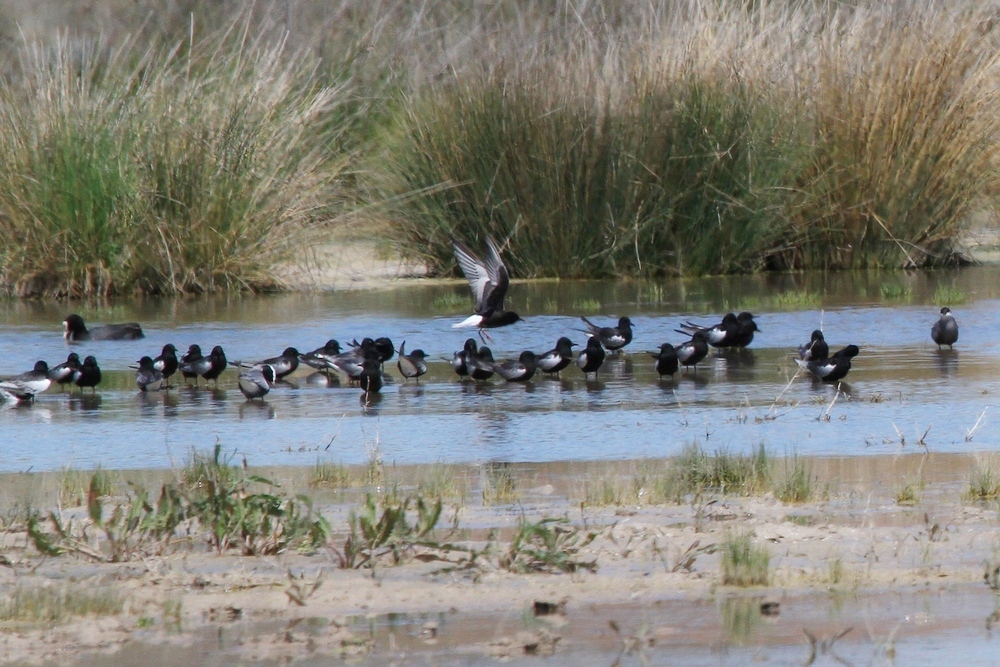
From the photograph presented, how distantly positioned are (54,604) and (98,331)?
339 inches

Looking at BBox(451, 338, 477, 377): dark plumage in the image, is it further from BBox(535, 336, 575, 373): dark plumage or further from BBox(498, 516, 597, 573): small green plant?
BBox(498, 516, 597, 573): small green plant

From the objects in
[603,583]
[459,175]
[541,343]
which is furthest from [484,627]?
[459,175]

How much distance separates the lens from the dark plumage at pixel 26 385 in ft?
33.6

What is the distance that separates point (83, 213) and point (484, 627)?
11.9 metres

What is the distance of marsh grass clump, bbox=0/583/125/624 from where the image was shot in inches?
191

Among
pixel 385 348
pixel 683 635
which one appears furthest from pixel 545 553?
pixel 385 348

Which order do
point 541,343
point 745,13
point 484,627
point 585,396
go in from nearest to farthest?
point 484,627 → point 585,396 → point 541,343 → point 745,13

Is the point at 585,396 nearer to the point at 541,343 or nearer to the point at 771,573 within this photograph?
the point at 541,343

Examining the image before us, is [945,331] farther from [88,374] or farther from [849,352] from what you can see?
[88,374]

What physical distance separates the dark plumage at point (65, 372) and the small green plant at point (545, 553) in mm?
5869

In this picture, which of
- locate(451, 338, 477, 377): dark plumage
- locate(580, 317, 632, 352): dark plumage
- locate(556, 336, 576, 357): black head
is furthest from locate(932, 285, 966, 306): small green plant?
locate(451, 338, 477, 377): dark plumage

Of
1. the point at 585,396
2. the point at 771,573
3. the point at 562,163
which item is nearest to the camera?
the point at 771,573

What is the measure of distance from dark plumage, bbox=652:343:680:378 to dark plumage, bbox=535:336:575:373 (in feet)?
2.10

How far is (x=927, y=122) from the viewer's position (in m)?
18.1
